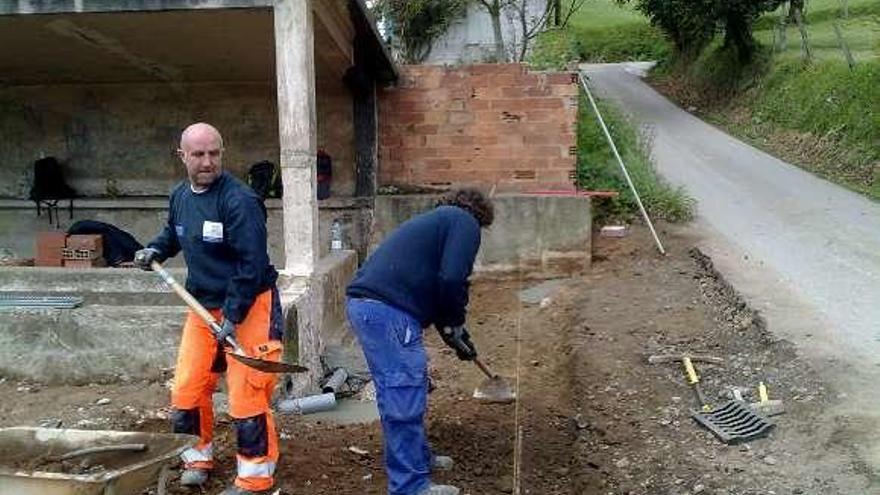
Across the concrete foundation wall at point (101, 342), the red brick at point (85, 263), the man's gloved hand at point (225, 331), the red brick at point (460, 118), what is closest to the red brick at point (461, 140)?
the red brick at point (460, 118)

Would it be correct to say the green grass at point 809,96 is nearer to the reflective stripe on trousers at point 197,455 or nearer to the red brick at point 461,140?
the red brick at point 461,140

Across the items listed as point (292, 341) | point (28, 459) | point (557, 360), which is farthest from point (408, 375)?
point (557, 360)

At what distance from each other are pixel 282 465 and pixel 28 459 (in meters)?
1.36

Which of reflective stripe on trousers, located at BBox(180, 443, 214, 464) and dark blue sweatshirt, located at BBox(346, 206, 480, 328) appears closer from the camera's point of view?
dark blue sweatshirt, located at BBox(346, 206, 480, 328)

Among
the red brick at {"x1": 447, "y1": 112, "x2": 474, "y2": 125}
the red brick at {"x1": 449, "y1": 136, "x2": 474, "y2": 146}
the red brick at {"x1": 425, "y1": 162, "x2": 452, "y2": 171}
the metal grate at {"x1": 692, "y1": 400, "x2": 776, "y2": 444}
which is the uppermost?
the red brick at {"x1": 447, "y1": 112, "x2": 474, "y2": 125}

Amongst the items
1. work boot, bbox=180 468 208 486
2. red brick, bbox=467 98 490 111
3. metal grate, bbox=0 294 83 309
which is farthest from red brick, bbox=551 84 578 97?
work boot, bbox=180 468 208 486

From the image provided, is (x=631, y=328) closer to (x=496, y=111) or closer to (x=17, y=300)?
(x=496, y=111)

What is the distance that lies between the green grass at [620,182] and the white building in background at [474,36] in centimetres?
978

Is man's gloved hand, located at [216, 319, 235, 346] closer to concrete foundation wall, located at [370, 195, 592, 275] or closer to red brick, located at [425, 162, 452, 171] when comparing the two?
concrete foundation wall, located at [370, 195, 592, 275]

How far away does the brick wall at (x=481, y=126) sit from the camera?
955cm

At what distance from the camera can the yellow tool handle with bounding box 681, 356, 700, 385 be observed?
5.65 metres

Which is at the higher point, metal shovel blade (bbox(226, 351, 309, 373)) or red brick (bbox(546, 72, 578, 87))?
red brick (bbox(546, 72, 578, 87))

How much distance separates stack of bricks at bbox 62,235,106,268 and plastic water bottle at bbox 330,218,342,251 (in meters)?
2.46

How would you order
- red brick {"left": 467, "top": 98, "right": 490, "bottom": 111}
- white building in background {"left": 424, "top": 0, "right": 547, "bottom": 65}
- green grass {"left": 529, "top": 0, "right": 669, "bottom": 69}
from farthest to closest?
1. green grass {"left": 529, "top": 0, "right": 669, "bottom": 69}
2. white building in background {"left": 424, "top": 0, "right": 547, "bottom": 65}
3. red brick {"left": 467, "top": 98, "right": 490, "bottom": 111}
